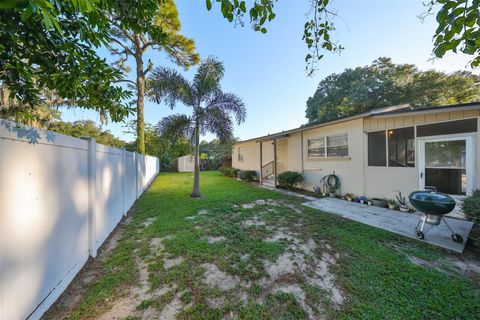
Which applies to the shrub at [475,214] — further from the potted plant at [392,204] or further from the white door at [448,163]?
the potted plant at [392,204]

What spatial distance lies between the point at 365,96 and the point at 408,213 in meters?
17.2

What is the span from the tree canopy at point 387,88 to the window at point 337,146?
8.46 metres

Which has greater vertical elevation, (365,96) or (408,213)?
(365,96)

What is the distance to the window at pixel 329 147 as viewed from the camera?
311 inches

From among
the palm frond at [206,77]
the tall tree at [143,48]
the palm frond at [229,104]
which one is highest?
the tall tree at [143,48]

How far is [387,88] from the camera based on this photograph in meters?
18.7

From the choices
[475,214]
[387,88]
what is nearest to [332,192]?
[475,214]

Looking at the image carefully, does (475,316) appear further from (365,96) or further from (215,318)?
(365,96)

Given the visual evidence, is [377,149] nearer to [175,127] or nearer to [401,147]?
[401,147]

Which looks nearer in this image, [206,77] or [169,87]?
[169,87]

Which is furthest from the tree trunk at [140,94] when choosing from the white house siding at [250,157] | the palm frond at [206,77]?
the white house siding at [250,157]

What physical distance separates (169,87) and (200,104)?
133 centimetres

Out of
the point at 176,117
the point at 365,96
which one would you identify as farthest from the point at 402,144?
the point at 365,96

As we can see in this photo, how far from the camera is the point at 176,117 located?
789 centimetres
